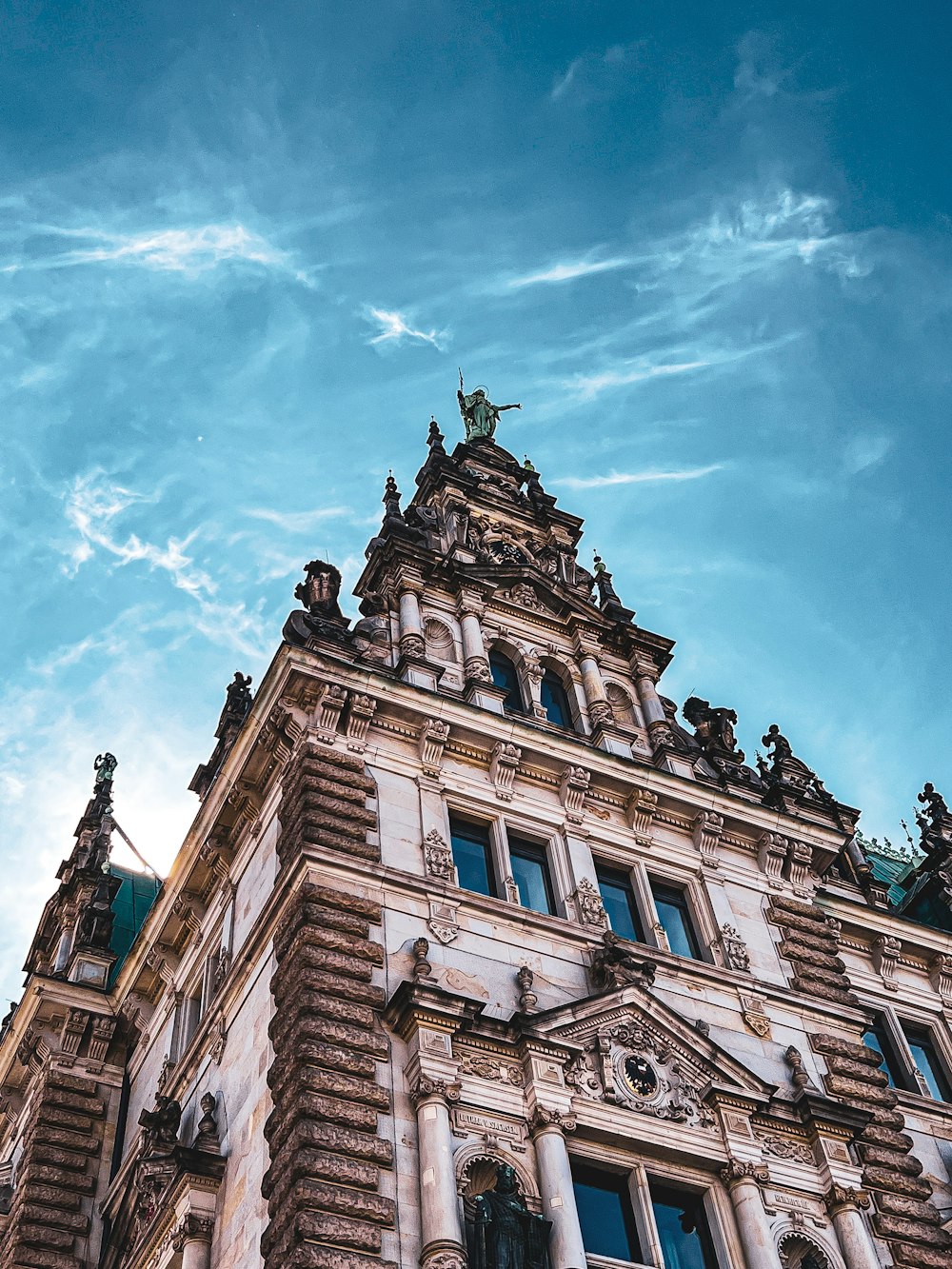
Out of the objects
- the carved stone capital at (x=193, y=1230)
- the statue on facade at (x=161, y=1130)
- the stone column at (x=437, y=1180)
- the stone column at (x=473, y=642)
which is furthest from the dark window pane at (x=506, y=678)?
the carved stone capital at (x=193, y=1230)

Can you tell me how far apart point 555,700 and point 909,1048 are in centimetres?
937

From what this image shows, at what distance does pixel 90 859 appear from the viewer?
3859 centimetres

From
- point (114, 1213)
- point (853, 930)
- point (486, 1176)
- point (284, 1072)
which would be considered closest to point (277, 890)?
point (284, 1072)

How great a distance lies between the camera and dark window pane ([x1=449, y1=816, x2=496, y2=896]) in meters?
24.2

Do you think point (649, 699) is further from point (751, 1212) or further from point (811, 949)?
point (751, 1212)

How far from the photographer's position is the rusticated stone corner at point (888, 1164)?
22.0 meters

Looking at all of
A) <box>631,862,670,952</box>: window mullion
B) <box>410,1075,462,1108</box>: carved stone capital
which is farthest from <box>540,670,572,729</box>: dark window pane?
<box>410,1075,462,1108</box>: carved stone capital

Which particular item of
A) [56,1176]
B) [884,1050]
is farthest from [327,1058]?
[884,1050]

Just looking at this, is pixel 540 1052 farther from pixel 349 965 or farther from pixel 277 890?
pixel 277 890

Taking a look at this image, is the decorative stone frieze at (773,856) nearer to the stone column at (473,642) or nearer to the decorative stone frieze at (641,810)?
the decorative stone frieze at (641,810)

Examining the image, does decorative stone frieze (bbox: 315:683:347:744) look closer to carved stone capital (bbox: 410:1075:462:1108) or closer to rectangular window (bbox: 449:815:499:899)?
rectangular window (bbox: 449:815:499:899)

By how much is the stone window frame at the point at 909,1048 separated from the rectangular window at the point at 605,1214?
8.44 metres

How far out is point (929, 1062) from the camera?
2905cm

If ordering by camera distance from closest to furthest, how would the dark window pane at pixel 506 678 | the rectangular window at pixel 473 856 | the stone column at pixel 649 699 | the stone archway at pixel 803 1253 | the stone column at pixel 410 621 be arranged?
the stone archway at pixel 803 1253, the rectangular window at pixel 473 856, the stone column at pixel 410 621, the dark window pane at pixel 506 678, the stone column at pixel 649 699
